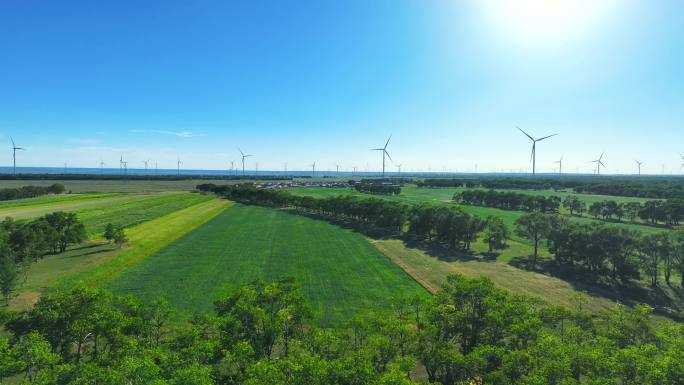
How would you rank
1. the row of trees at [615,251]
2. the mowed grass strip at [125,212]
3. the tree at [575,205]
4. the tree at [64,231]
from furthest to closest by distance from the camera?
the tree at [575,205]
the mowed grass strip at [125,212]
the tree at [64,231]
the row of trees at [615,251]

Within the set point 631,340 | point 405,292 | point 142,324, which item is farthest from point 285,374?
point 405,292

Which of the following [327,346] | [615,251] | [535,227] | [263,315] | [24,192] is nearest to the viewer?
[327,346]

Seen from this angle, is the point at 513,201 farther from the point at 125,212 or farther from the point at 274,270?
the point at 125,212

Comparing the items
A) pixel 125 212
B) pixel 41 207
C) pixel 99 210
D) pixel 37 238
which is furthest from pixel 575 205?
pixel 41 207

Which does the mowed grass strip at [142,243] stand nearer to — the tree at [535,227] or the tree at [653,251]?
the tree at [535,227]

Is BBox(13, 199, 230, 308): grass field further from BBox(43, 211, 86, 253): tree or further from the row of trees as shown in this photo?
the row of trees

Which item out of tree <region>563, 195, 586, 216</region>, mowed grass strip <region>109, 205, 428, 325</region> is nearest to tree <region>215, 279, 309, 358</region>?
mowed grass strip <region>109, 205, 428, 325</region>

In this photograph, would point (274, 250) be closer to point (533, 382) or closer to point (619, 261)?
point (533, 382)

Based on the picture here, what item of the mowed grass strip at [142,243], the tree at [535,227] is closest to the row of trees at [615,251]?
the tree at [535,227]
